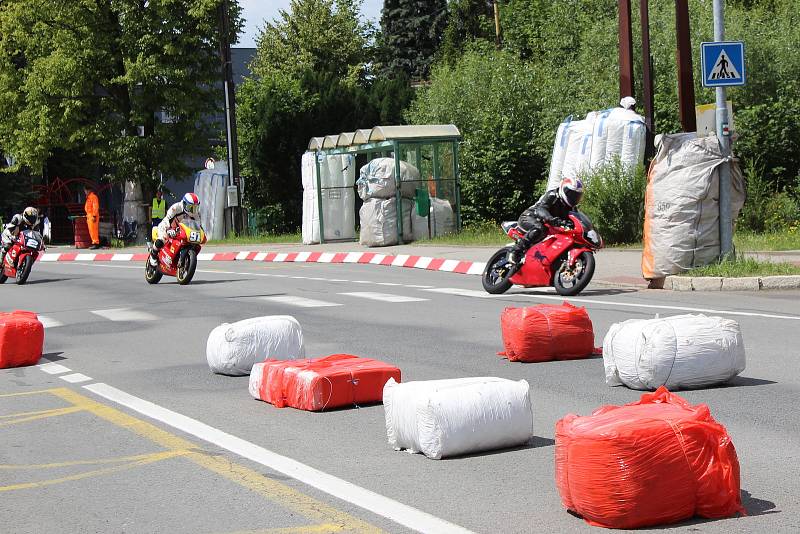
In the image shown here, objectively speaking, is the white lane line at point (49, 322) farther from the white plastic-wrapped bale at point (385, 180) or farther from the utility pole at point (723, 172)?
the white plastic-wrapped bale at point (385, 180)

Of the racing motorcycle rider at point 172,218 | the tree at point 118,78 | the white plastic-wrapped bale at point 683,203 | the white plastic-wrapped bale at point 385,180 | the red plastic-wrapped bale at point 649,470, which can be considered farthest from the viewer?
the tree at point 118,78

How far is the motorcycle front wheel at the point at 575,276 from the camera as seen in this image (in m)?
17.1

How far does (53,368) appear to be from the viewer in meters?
12.1

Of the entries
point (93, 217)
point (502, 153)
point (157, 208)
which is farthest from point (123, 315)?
point (93, 217)

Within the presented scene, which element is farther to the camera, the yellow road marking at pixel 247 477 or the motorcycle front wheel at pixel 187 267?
the motorcycle front wheel at pixel 187 267

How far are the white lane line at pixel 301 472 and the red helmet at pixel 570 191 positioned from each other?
8.92m

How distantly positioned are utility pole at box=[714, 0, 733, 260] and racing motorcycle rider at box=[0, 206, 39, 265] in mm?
14177

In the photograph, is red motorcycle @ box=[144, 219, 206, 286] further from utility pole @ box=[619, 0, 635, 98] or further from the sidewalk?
utility pole @ box=[619, 0, 635, 98]

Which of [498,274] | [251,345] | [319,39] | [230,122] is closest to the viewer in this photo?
[251,345]

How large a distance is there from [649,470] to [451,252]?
21876 mm

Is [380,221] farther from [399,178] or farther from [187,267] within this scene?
[187,267]

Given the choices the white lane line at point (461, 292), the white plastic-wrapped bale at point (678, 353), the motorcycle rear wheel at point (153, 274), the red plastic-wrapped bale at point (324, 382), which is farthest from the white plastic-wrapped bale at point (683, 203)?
the motorcycle rear wheel at point (153, 274)

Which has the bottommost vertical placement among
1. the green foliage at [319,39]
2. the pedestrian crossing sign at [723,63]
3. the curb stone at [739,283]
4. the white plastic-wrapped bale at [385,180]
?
the curb stone at [739,283]

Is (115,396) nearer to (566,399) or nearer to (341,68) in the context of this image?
(566,399)
